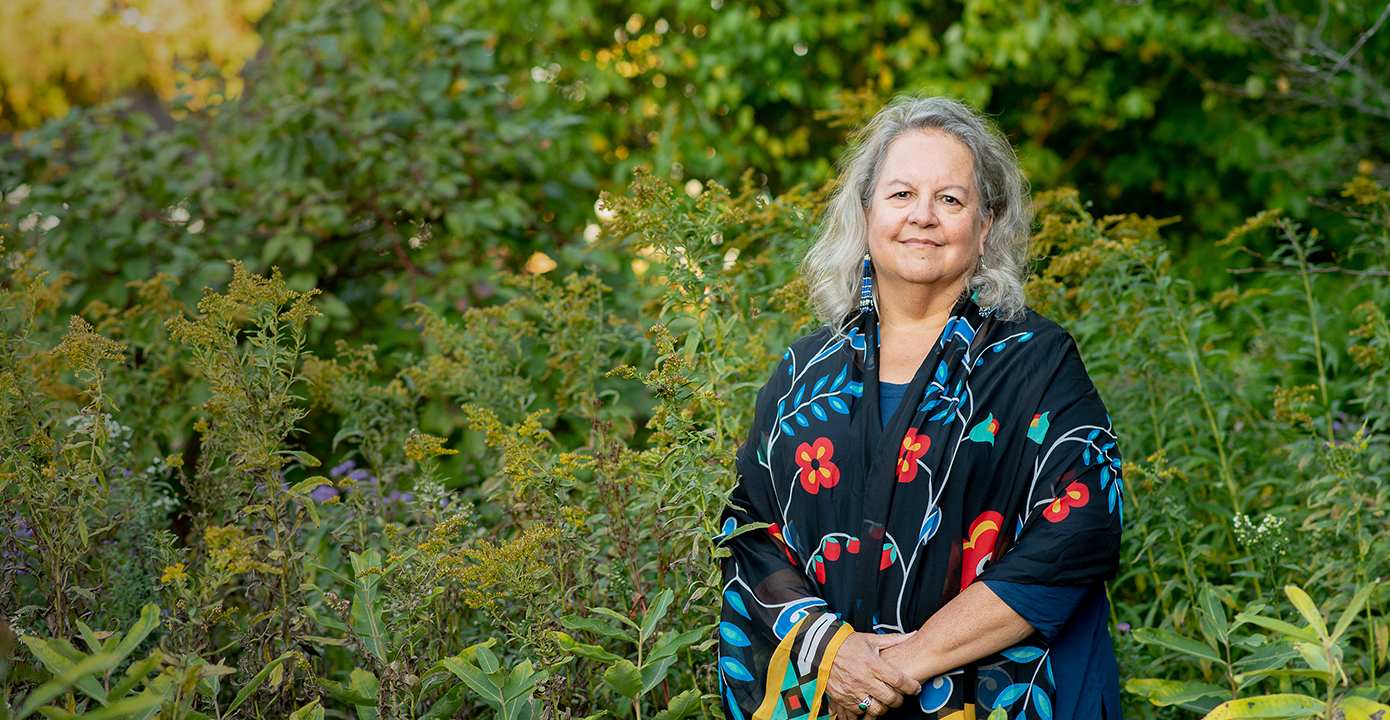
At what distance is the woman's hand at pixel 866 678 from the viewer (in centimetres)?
169

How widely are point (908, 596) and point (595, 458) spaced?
2.56 ft

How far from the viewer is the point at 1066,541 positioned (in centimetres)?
165

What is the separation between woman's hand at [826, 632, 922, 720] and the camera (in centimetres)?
169

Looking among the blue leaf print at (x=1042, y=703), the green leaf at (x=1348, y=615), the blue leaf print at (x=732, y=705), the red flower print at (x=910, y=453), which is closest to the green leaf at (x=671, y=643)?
the blue leaf print at (x=732, y=705)

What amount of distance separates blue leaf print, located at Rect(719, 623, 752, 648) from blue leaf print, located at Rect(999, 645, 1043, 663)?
1.64 feet

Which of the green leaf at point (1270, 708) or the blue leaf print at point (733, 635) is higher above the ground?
the green leaf at point (1270, 708)

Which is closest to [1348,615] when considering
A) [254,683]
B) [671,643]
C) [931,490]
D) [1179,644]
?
[1179,644]

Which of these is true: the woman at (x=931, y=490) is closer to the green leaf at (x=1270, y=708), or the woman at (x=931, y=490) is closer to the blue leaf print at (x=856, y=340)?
the blue leaf print at (x=856, y=340)

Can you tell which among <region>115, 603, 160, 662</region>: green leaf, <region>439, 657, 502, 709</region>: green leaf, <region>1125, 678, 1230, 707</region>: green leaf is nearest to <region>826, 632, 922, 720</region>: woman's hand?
<region>1125, 678, 1230, 707</region>: green leaf

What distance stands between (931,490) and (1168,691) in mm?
576

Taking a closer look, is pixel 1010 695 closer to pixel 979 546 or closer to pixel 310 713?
pixel 979 546

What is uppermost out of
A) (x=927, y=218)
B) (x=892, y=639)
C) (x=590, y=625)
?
(x=927, y=218)

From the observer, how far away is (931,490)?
173 centimetres

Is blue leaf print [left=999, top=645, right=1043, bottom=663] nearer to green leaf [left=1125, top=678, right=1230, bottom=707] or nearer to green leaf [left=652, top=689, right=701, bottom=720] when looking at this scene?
green leaf [left=1125, top=678, right=1230, bottom=707]
